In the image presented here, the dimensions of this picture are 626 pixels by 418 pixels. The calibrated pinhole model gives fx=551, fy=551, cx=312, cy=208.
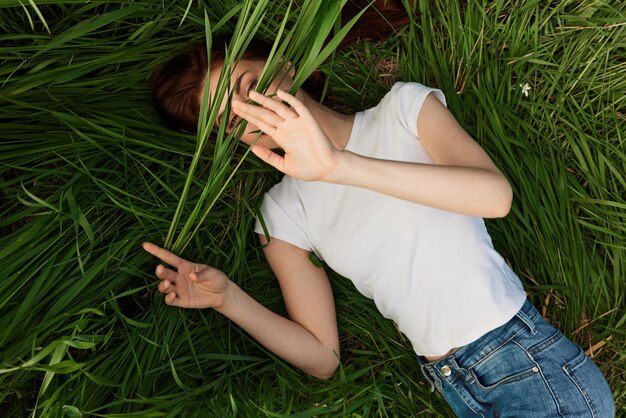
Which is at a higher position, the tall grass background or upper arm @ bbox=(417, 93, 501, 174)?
upper arm @ bbox=(417, 93, 501, 174)

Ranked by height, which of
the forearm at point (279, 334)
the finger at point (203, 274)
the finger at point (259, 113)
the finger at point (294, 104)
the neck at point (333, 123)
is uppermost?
the finger at point (294, 104)

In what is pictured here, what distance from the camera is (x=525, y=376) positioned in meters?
1.54

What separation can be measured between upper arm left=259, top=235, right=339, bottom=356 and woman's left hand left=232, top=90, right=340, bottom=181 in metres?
0.57

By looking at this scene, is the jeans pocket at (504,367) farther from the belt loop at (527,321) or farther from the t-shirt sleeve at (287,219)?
the t-shirt sleeve at (287,219)

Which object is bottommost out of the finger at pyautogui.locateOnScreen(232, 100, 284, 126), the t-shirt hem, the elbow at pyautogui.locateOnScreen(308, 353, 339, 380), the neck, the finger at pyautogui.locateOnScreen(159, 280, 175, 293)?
the elbow at pyautogui.locateOnScreen(308, 353, 339, 380)

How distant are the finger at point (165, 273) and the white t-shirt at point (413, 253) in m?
0.47

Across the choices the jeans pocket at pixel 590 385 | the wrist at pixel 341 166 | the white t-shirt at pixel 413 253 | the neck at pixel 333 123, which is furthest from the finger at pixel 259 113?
the jeans pocket at pixel 590 385

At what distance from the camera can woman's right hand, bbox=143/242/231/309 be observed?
158 centimetres

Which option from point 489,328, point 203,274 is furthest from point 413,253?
point 203,274

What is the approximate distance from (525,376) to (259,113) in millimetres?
1035

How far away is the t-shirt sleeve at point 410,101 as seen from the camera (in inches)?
62.2

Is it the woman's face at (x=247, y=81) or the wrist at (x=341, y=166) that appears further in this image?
the woman's face at (x=247, y=81)

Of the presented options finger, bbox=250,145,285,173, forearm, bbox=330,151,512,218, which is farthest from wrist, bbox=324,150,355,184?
finger, bbox=250,145,285,173

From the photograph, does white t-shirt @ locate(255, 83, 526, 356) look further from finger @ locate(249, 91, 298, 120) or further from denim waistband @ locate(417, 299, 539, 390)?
finger @ locate(249, 91, 298, 120)
